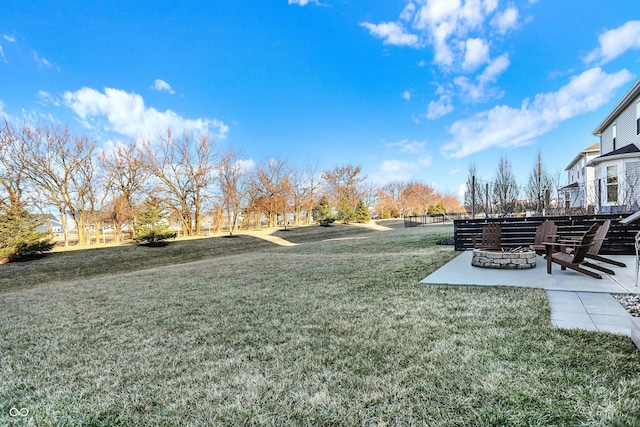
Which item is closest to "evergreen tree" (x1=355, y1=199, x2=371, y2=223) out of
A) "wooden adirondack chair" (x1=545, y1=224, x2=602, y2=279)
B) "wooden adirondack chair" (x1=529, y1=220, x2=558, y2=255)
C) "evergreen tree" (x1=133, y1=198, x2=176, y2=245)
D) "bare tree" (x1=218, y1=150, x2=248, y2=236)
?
"bare tree" (x1=218, y1=150, x2=248, y2=236)

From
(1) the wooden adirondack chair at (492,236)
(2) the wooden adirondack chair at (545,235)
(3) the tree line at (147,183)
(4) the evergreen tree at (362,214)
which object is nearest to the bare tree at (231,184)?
(3) the tree line at (147,183)

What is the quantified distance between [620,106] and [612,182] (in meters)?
3.45

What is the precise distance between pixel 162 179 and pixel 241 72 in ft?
30.8

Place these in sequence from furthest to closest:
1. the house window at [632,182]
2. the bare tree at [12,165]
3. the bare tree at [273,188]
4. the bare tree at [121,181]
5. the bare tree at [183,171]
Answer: the bare tree at [273,188] → the bare tree at [183,171] → the bare tree at [121,181] → the bare tree at [12,165] → the house window at [632,182]

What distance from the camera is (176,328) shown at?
3572mm

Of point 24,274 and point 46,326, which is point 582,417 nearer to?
point 46,326

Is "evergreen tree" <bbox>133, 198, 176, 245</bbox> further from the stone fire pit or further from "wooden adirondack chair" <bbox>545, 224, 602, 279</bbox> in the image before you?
"wooden adirondack chair" <bbox>545, 224, 602, 279</bbox>

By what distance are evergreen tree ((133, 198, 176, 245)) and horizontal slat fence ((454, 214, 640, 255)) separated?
15.9m

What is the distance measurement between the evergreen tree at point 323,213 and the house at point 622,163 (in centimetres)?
1985

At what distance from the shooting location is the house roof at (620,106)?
1162 cm

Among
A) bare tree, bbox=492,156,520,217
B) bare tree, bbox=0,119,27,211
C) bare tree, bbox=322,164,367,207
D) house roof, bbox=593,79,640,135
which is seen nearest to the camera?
house roof, bbox=593,79,640,135

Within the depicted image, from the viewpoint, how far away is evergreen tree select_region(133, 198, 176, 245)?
16.8 meters

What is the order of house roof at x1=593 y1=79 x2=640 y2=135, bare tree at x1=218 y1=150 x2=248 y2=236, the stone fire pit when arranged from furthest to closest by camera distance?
bare tree at x1=218 y1=150 x2=248 y2=236
house roof at x1=593 y1=79 x2=640 y2=135
the stone fire pit

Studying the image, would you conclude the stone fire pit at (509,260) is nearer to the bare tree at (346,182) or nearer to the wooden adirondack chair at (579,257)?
the wooden adirondack chair at (579,257)
